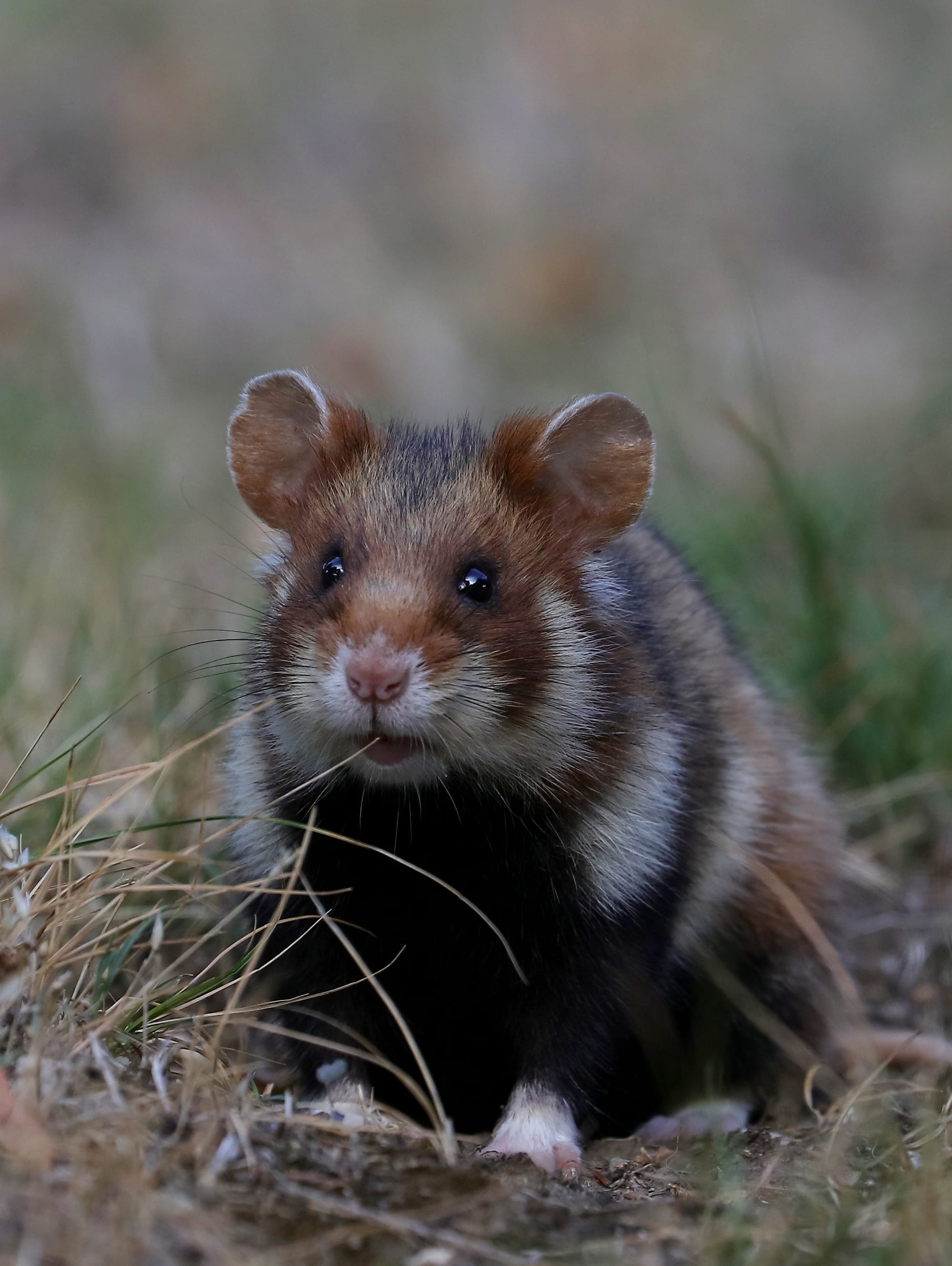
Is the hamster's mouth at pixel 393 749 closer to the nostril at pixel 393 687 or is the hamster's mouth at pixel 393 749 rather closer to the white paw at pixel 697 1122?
the nostril at pixel 393 687

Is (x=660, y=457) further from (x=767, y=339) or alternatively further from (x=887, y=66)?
(x=887, y=66)

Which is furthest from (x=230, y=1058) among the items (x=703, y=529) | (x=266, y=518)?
(x=703, y=529)

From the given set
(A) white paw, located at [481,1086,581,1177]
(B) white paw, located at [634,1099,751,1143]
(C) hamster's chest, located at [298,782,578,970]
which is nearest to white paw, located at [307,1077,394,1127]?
(A) white paw, located at [481,1086,581,1177]

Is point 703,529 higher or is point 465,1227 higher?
point 703,529

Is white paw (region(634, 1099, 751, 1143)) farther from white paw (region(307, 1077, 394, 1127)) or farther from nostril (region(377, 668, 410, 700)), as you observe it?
nostril (region(377, 668, 410, 700))

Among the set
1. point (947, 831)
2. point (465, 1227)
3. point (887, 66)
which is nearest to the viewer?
point (465, 1227)

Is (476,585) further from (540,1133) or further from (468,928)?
(540,1133)

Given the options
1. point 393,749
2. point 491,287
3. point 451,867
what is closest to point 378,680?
point 393,749
